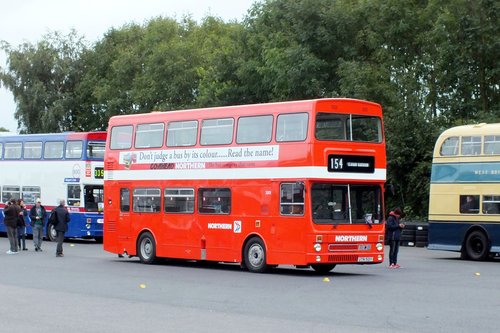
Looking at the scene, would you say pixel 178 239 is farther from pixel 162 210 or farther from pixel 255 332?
pixel 255 332

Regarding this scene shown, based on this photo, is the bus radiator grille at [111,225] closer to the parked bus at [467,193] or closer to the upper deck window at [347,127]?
the upper deck window at [347,127]

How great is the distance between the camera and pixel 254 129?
25391mm

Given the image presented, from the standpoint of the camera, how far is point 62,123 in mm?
82062

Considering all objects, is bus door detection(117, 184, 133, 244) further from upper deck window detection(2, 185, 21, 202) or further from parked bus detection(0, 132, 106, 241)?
upper deck window detection(2, 185, 21, 202)

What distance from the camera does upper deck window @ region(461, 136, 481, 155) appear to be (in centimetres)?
3316

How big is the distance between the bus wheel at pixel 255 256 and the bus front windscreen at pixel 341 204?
190 centimetres

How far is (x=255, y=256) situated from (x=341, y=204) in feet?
8.92

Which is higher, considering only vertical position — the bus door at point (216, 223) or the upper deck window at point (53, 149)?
the upper deck window at point (53, 149)

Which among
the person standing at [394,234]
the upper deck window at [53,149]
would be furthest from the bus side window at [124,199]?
the upper deck window at [53,149]

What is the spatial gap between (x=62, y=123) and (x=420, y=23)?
3762 centimetres

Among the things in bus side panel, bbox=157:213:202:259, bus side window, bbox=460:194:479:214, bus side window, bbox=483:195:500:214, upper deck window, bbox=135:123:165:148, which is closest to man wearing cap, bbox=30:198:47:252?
upper deck window, bbox=135:123:165:148

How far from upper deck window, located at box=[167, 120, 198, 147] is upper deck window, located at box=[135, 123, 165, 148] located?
376 mm

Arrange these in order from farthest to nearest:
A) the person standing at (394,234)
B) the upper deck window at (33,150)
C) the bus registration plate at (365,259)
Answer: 1. the upper deck window at (33,150)
2. the person standing at (394,234)
3. the bus registration plate at (365,259)

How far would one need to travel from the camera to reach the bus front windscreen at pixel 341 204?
78.6 ft
